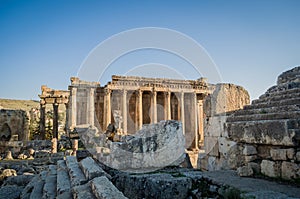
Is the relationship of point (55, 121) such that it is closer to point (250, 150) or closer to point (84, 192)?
point (84, 192)


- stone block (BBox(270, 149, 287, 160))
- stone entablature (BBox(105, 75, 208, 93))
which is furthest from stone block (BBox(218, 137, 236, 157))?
stone entablature (BBox(105, 75, 208, 93))

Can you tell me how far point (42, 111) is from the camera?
79.6ft

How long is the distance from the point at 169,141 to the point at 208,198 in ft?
8.23

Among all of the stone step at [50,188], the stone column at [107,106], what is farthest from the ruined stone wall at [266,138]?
the stone column at [107,106]

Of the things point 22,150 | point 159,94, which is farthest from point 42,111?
point 159,94

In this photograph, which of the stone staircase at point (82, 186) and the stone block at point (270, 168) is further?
the stone block at point (270, 168)

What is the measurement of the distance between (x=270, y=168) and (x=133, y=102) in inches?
946

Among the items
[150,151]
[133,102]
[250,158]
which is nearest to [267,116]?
[250,158]

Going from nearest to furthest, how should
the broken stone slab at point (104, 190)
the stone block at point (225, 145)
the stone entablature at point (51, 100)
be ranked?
the broken stone slab at point (104, 190) < the stone block at point (225, 145) < the stone entablature at point (51, 100)

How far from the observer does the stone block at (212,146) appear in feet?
20.1

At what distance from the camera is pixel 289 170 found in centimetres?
360

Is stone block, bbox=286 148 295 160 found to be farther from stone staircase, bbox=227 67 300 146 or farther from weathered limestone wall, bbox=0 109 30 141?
weathered limestone wall, bbox=0 109 30 141

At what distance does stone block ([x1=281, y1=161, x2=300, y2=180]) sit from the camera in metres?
3.47

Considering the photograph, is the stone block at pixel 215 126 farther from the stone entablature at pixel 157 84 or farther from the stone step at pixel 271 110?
the stone entablature at pixel 157 84
